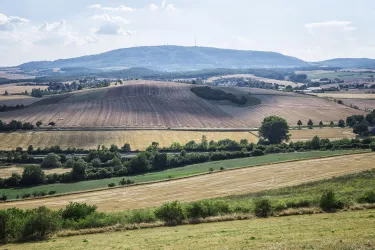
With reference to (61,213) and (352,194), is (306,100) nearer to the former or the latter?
(352,194)

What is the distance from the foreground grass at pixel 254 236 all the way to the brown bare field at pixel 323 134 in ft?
270

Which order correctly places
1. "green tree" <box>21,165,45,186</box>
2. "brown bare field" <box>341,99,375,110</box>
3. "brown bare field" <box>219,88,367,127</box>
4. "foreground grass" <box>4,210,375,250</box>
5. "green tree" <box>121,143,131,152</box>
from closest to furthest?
"foreground grass" <box>4,210,375,250</box> → "green tree" <box>21,165,45,186</box> → "green tree" <box>121,143,131,152</box> → "brown bare field" <box>219,88,367,127</box> → "brown bare field" <box>341,99,375,110</box>

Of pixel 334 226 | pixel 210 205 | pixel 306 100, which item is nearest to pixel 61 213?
pixel 210 205

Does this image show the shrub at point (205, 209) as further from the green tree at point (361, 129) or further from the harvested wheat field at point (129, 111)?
the harvested wheat field at point (129, 111)

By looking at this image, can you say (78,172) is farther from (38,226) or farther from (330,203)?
(330,203)

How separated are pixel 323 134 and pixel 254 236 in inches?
3798

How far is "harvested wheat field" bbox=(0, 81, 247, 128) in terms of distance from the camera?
135m

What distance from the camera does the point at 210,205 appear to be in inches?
1441

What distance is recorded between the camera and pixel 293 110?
159 metres

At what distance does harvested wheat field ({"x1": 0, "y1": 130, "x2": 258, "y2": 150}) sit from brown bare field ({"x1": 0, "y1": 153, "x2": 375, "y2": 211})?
4080 centimetres

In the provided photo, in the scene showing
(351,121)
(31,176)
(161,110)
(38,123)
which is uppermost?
(161,110)

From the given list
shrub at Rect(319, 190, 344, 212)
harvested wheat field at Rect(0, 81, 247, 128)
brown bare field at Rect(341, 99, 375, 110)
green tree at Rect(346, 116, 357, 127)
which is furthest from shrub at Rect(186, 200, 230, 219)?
brown bare field at Rect(341, 99, 375, 110)

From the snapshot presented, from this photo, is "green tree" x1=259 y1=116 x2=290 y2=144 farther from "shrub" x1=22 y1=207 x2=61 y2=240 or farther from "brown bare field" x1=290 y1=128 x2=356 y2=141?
"shrub" x1=22 y1=207 x2=61 y2=240

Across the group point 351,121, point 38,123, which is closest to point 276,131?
point 351,121
